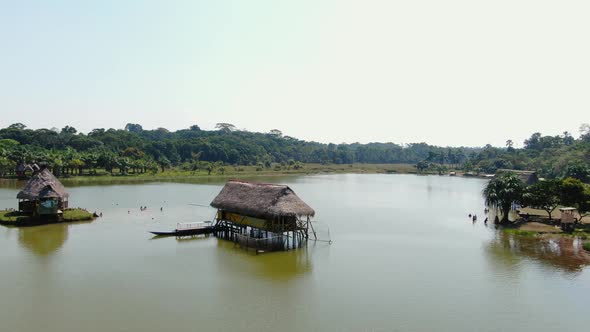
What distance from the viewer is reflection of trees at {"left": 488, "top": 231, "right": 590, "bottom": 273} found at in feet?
89.7

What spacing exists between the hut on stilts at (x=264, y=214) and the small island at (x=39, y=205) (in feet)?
42.8

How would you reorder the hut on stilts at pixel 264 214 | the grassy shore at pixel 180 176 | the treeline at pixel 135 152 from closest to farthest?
the hut on stilts at pixel 264 214 → the grassy shore at pixel 180 176 → the treeline at pixel 135 152

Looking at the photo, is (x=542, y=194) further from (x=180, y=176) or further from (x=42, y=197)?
(x=180, y=176)

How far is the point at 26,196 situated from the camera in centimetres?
3569

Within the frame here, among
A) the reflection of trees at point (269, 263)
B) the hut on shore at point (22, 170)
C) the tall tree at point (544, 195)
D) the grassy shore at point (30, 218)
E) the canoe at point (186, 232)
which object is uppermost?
the hut on shore at point (22, 170)

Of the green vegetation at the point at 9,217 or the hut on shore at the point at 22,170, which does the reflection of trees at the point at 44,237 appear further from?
the hut on shore at the point at 22,170

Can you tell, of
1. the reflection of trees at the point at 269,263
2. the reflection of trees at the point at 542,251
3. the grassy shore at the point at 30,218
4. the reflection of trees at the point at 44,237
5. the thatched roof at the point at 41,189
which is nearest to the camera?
the reflection of trees at the point at 269,263

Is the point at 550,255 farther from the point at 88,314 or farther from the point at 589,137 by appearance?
the point at 589,137

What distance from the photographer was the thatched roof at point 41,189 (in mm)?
35625

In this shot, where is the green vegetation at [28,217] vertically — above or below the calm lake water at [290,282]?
above

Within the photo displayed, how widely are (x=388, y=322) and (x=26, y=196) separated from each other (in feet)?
98.6

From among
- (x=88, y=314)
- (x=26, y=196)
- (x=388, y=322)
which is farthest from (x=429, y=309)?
(x=26, y=196)

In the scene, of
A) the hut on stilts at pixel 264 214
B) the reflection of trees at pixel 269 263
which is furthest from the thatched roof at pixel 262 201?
the reflection of trees at pixel 269 263

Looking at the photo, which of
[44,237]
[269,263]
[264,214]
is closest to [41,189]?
[44,237]
